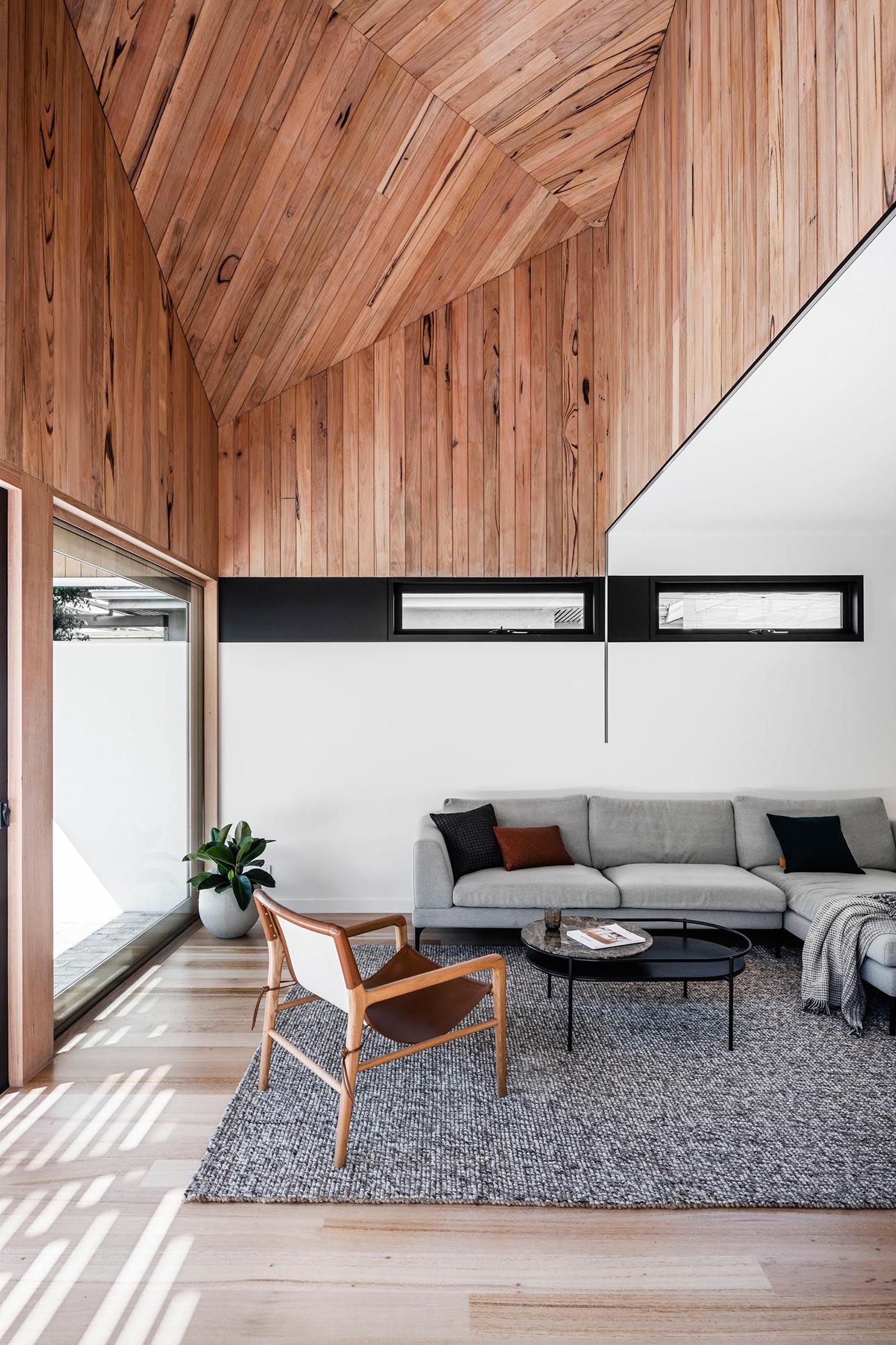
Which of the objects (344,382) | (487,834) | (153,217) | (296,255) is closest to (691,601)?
(487,834)

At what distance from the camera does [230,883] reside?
4.08 metres

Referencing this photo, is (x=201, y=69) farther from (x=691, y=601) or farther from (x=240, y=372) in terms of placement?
(x=691, y=601)

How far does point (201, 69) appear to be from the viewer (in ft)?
9.34

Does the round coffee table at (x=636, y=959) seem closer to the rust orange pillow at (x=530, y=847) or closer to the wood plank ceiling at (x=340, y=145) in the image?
the rust orange pillow at (x=530, y=847)

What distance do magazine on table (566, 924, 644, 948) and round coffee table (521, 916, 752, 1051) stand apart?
0.07 ft

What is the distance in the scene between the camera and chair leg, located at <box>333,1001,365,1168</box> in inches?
86.4

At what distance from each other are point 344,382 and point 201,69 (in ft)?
6.30

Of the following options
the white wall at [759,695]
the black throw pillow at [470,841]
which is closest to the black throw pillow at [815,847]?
the white wall at [759,695]

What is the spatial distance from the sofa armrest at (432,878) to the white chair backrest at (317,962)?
1365 millimetres

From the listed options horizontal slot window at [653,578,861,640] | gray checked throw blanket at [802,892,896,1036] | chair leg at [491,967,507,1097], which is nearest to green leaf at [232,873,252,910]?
chair leg at [491,967,507,1097]

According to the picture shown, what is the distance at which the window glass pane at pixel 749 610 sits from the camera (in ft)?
15.8

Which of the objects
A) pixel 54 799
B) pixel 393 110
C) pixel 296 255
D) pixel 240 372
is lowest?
pixel 54 799

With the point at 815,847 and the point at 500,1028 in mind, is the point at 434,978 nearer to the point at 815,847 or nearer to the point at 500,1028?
the point at 500,1028

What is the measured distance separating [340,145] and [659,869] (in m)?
3.82
